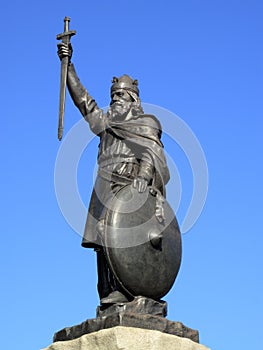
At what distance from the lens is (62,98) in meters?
9.71

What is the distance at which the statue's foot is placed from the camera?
852 cm

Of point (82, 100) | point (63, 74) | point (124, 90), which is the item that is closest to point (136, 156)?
point (124, 90)

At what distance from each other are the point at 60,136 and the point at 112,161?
76 cm

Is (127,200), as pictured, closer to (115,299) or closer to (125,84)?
(115,299)

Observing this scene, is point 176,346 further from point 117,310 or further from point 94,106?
point 94,106

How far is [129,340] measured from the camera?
784cm

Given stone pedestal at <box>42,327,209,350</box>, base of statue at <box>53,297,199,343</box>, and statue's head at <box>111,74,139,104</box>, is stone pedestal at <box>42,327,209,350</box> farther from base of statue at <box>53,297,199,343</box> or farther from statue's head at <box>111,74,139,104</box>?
statue's head at <box>111,74,139,104</box>

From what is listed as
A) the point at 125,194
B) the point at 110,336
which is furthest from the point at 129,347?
the point at 125,194

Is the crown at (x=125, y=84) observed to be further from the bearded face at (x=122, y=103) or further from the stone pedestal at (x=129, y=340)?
the stone pedestal at (x=129, y=340)

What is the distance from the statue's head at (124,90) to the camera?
9.95 meters

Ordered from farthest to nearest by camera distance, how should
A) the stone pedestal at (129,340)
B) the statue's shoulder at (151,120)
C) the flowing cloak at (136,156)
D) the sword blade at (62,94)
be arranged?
the statue's shoulder at (151,120)
the sword blade at (62,94)
the flowing cloak at (136,156)
the stone pedestal at (129,340)

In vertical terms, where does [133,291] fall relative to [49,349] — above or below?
→ above

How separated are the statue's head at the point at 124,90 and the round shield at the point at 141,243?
1519 mm

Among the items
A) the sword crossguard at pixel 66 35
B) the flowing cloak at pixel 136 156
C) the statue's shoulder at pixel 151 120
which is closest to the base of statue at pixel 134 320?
the flowing cloak at pixel 136 156
